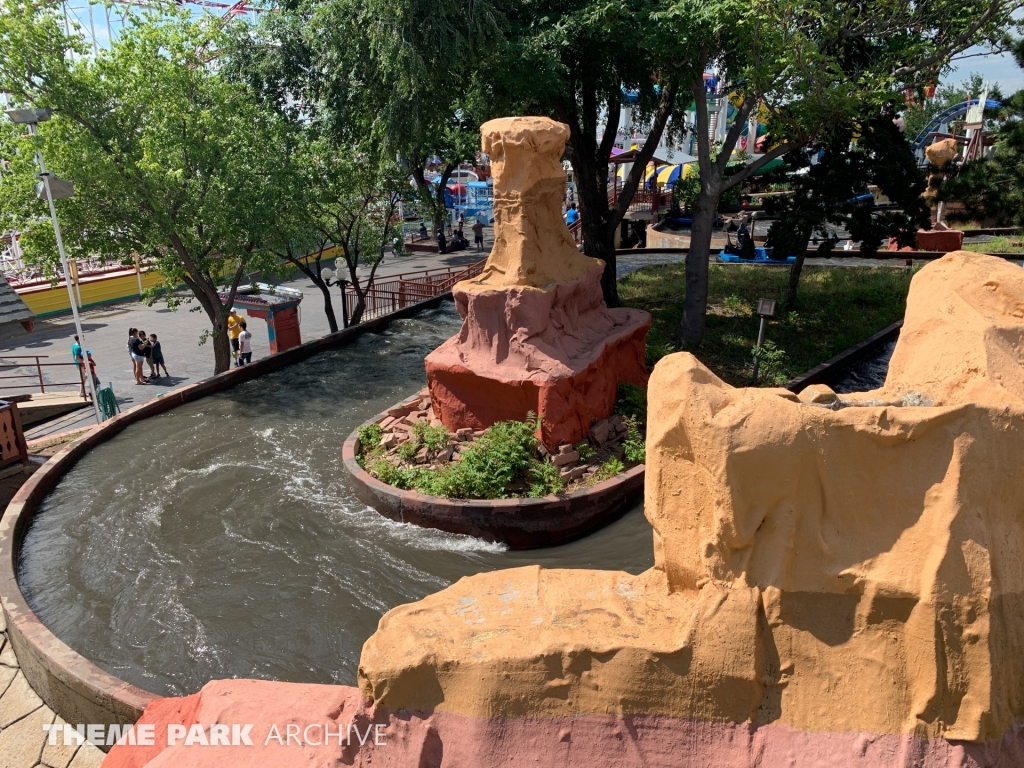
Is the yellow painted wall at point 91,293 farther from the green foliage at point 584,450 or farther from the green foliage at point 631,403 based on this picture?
the green foliage at point 584,450

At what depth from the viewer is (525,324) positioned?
11.0m

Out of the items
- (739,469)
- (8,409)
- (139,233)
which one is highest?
(139,233)

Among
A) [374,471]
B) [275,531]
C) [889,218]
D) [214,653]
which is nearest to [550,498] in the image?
[374,471]

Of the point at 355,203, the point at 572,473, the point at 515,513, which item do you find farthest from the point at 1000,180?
the point at 355,203

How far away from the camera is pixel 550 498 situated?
10.2 metres

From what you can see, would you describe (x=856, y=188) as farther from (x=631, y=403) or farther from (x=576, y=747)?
(x=576, y=747)

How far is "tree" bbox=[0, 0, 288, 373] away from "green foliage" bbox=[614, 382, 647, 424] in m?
7.41

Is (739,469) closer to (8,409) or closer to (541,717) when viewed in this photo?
(541,717)

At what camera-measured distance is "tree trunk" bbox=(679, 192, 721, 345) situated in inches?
617

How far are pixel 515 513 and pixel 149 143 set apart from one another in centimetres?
929

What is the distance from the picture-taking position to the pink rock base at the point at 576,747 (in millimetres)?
4254

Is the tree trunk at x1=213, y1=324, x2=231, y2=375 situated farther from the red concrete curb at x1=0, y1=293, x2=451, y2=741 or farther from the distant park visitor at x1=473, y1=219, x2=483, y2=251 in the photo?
the distant park visitor at x1=473, y1=219, x2=483, y2=251

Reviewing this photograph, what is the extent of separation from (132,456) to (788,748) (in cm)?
1106

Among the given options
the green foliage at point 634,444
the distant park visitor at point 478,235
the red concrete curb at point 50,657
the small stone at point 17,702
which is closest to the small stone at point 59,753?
the red concrete curb at point 50,657
